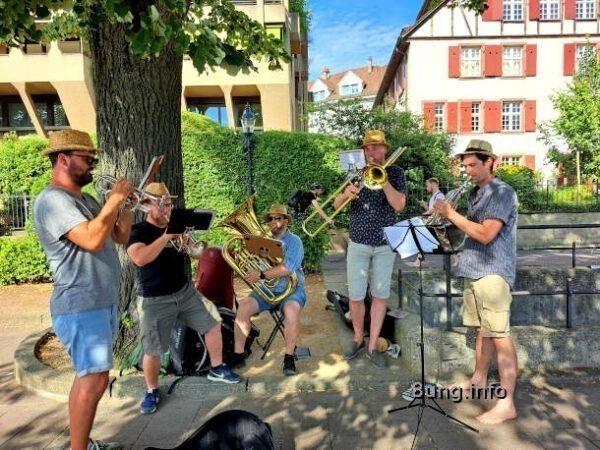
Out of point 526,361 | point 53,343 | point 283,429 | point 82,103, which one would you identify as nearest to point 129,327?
point 53,343

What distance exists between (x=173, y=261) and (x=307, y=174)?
5.77 m

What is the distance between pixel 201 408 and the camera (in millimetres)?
3846

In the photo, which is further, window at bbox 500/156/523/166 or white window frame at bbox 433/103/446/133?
window at bbox 500/156/523/166

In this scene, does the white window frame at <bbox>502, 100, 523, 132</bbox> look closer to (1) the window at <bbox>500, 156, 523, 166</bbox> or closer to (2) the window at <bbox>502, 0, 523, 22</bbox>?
(1) the window at <bbox>500, 156, 523, 166</bbox>

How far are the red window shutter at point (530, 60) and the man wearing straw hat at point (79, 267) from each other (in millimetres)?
26237

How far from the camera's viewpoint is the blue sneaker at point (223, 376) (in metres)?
4.15

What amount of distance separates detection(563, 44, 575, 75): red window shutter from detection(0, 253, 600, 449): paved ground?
81.8 feet

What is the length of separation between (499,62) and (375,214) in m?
23.5

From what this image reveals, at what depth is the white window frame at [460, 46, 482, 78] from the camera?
2447cm

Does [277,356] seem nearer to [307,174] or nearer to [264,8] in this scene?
[307,174]

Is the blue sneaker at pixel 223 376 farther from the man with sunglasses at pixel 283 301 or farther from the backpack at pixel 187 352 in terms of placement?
the man with sunglasses at pixel 283 301

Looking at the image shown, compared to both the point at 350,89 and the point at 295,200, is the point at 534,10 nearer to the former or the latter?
the point at 295,200

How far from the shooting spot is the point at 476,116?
978 inches

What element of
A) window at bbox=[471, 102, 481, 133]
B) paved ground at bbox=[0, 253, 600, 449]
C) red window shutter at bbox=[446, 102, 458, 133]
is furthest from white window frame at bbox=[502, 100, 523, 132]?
paved ground at bbox=[0, 253, 600, 449]
